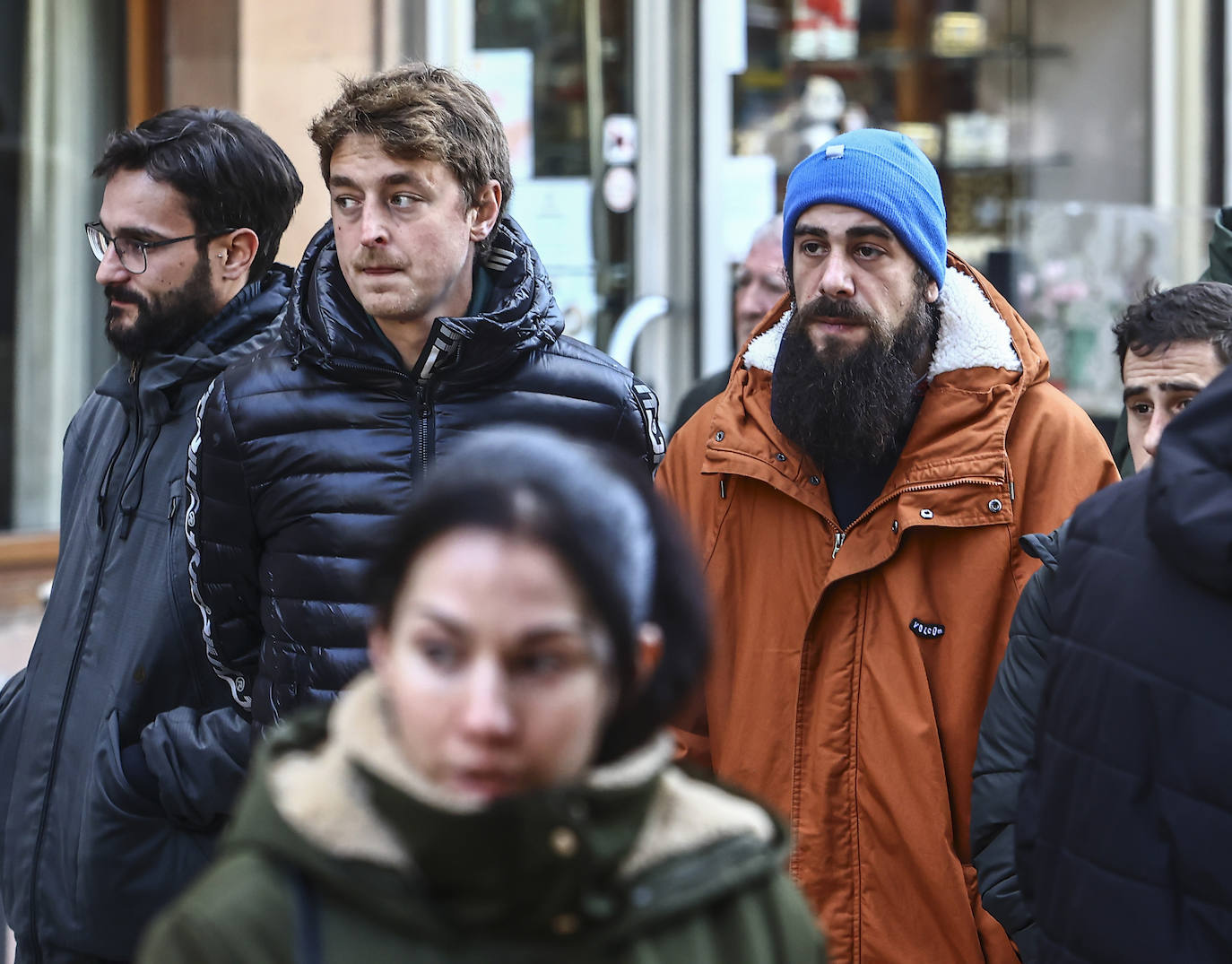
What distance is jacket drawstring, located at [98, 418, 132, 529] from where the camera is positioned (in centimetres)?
342

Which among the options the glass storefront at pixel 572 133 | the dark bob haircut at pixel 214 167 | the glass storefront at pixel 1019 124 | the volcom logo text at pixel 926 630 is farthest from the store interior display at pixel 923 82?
the volcom logo text at pixel 926 630

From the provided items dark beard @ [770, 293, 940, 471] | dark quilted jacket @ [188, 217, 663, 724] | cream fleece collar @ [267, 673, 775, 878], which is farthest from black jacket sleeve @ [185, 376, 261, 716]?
cream fleece collar @ [267, 673, 775, 878]

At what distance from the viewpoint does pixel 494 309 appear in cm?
326

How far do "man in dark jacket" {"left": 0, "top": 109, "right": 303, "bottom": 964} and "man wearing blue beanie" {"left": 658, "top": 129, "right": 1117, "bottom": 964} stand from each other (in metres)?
0.98

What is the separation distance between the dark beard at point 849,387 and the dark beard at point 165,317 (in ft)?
4.04

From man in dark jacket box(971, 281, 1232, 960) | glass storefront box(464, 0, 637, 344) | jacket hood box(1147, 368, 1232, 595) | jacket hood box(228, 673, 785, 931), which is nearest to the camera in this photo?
jacket hood box(228, 673, 785, 931)

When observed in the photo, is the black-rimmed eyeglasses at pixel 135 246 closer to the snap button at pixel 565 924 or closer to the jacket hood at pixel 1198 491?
the jacket hood at pixel 1198 491

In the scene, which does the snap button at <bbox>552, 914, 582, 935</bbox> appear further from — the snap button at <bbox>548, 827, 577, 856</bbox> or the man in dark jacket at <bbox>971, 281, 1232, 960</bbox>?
the man in dark jacket at <bbox>971, 281, 1232, 960</bbox>

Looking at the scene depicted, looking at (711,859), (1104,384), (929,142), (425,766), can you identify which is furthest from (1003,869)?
(929,142)

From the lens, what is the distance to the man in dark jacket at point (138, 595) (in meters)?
3.20

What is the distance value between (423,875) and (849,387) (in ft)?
5.91

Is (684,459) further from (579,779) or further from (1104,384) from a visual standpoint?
(1104,384)

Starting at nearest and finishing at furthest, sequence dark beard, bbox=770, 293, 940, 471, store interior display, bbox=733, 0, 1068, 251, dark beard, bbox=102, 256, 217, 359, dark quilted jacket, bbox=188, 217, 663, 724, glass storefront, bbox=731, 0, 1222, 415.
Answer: dark quilted jacket, bbox=188, 217, 663, 724 → dark beard, bbox=770, 293, 940, 471 → dark beard, bbox=102, 256, 217, 359 → glass storefront, bbox=731, 0, 1222, 415 → store interior display, bbox=733, 0, 1068, 251

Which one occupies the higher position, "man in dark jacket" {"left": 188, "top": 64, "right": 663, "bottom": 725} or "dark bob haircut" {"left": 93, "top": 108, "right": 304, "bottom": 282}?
"dark bob haircut" {"left": 93, "top": 108, "right": 304, "bottom": 282}
